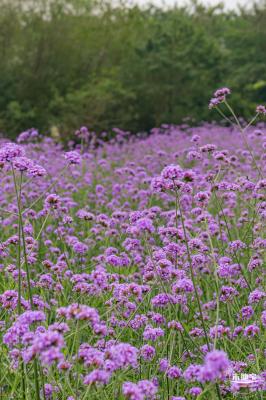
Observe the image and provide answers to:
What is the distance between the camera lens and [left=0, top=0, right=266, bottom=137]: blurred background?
14984 millimetres

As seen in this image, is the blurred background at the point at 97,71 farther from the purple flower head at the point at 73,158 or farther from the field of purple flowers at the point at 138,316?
the purple flower head at the point at 73,158

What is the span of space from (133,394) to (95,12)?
55.6 feet

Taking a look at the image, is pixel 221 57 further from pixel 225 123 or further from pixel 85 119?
pixel 85 119

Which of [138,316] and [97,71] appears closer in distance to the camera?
[138,316]

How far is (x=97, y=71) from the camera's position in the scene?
16.4m

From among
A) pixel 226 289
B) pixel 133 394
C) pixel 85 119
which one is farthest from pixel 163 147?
pixel 133 394

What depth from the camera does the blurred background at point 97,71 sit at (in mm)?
14984

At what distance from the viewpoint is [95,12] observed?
17.5 metres

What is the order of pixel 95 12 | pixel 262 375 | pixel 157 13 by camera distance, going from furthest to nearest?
pixel 157 13 < pixel 95 12 < pixel 262 375

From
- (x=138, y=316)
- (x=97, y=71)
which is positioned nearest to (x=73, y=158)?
(x=138, y=316)

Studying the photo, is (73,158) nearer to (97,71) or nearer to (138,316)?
(138,316)

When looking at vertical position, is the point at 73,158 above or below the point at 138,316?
above

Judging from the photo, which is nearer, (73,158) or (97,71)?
(73,158)

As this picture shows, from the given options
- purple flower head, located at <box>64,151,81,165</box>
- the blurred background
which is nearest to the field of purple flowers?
purple flower head, located at <box>64,151,81,165</box>
